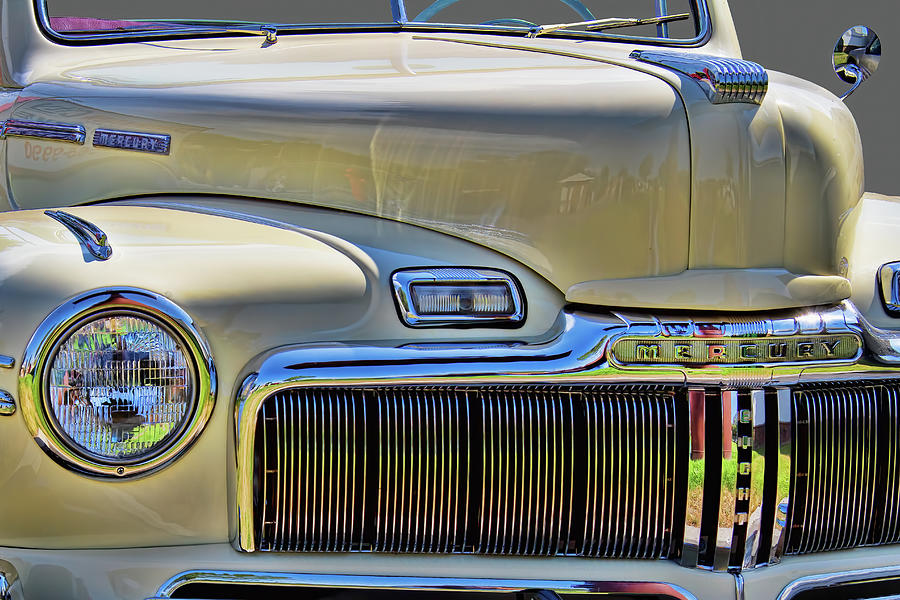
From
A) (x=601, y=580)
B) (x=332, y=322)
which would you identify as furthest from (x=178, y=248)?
(x=601, y=580)

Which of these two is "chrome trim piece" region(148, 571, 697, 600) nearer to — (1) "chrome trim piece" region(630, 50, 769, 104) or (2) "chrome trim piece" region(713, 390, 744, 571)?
(2) "chrome trim piece" region(713, 390, 744, 571)

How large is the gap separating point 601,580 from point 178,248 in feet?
3.19

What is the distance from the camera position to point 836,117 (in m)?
2.18

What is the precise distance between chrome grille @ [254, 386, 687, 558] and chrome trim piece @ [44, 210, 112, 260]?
39 centimetres

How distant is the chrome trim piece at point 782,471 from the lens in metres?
1.82

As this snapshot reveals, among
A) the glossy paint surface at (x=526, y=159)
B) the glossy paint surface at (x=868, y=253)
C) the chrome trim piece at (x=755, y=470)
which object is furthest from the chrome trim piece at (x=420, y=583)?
Answer: the glossy paint surface at (x=868, y=253)

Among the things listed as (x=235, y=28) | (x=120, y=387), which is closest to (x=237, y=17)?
(x=235, y=28)

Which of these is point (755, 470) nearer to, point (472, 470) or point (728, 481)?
point (728, 481)

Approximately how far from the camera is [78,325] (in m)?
1.59

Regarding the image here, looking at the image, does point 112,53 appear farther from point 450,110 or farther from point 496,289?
point 496,289

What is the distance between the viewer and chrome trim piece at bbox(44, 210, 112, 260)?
171 centimetres

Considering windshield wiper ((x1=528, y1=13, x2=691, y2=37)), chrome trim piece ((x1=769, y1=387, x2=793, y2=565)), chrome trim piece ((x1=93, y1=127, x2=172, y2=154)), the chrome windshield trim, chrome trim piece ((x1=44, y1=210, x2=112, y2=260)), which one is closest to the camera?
chrome trim piece ((x1=44, y1=210, x2=112, y2=260))

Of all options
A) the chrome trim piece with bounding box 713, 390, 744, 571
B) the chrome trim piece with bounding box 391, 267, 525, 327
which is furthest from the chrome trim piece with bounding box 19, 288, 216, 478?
the chrome trim piece with bounding box 713, 390, 744, 571

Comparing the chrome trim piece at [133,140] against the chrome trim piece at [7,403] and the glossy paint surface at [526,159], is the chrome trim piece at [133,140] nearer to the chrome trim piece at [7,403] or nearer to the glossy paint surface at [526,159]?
the glossy paint surface at [526,159]
